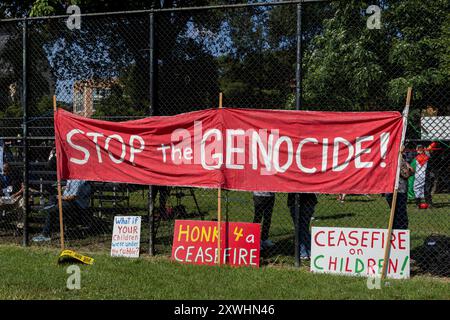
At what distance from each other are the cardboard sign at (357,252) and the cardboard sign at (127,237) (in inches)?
102

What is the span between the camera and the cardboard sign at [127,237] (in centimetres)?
831

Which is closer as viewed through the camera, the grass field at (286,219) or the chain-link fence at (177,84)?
the chain-link fence at (177,84)

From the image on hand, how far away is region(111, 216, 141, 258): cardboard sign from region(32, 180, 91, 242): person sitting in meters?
1.71

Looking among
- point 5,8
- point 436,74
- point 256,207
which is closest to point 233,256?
point 256,207

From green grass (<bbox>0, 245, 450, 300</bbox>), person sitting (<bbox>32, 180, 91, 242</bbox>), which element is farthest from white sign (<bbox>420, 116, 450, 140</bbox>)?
person sitting (<bbox>32, 180, 91, 242</bbox>)

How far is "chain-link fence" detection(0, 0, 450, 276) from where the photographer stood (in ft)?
28.1

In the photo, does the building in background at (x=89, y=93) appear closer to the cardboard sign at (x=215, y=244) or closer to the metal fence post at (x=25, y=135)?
the metal fence post at (x=25, y=135)

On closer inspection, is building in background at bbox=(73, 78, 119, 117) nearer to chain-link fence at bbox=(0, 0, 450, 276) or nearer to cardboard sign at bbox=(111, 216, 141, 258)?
chain-link fence at bbox=(0, 0, 450, 276)

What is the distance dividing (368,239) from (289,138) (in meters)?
1.59

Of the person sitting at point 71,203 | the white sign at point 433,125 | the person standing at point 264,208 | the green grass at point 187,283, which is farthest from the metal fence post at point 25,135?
the white sign at point 433,125

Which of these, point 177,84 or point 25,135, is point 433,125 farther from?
point 25,135
